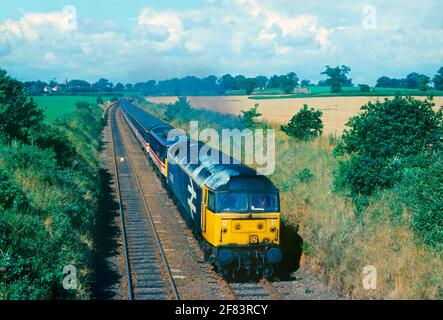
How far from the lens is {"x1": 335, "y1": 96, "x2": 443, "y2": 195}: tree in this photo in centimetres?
1645

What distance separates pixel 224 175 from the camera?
12805 millimetres

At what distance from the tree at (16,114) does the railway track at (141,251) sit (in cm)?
551

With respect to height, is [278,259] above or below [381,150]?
below

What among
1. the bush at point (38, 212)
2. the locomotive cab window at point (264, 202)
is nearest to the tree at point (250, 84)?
the bush at point (38, 212)

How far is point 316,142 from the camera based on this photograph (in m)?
27.4

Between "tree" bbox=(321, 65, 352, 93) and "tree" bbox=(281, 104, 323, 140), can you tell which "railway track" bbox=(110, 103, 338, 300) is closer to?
"tree" bbox=(281, 104, 323, 140)

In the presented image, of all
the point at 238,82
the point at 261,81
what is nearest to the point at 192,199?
the point at 238,82

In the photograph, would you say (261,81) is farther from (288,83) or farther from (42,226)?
(42,226)

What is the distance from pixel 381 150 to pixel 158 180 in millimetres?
14392

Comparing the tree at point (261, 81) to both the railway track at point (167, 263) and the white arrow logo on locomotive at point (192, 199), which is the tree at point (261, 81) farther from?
the white arrow logo on locomotive at point (192, 199)

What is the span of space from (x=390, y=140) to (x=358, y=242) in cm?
578

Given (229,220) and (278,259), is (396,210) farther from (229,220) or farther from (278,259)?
(229,220)

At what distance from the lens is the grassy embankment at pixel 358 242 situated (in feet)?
35.4

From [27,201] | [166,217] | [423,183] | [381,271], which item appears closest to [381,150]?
[423,183]
